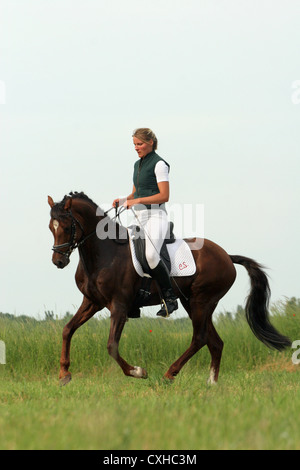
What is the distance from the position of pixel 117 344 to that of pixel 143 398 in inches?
57.7

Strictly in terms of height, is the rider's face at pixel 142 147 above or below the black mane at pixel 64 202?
above

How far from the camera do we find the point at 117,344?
8.47m

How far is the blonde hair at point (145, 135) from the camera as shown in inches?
344

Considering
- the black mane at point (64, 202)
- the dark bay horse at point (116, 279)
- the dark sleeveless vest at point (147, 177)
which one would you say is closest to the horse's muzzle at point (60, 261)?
the dark bay horse at point (116, 279)

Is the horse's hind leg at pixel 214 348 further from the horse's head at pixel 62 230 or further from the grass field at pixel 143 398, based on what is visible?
the horse's head at pixel 62 230

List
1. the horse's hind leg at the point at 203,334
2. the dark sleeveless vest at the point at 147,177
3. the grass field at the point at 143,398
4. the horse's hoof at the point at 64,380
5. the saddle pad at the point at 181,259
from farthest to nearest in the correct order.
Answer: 1. the horse's hind leg at the point at 203,334
2. the saddle pad at the point at 181,259
3. the horse's hoof at the point at 64,380
4. the dark sleeveless vest at the point at 147,177
5. the grass field at the point at 143,398

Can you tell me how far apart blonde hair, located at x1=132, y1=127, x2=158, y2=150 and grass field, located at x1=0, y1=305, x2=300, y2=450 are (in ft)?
10.3

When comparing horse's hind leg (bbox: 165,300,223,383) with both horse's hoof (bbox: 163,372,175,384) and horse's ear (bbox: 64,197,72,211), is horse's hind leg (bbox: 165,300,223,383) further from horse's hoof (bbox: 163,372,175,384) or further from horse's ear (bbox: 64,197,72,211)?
horse's ear (bbox: 64,197,72,211)

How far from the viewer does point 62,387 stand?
8.46 metres

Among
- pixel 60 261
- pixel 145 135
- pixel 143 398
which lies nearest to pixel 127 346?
pixel 60 261

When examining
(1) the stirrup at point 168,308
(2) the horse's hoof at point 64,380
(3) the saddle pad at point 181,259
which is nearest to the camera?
(1) the stirrup at point 168,308

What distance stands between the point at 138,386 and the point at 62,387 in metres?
1.01

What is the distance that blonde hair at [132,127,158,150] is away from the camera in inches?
344
